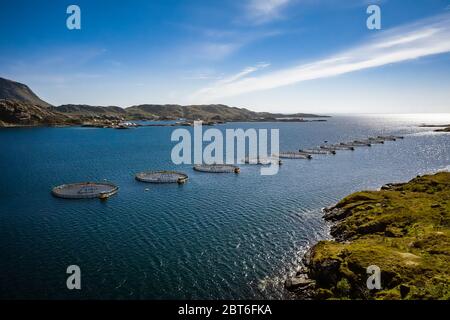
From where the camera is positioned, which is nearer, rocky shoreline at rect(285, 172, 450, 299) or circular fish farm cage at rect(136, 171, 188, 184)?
rocky shoreline at rect(285, 172, 450, 299)

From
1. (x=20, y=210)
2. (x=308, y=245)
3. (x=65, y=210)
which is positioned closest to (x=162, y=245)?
(x=308, y=245)

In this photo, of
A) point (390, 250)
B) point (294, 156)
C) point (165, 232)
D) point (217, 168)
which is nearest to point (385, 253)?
point (390, 250)

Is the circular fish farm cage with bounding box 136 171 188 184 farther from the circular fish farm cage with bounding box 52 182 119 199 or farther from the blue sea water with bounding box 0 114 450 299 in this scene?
the circular fish farm cage with bounding box 52 182 119 199

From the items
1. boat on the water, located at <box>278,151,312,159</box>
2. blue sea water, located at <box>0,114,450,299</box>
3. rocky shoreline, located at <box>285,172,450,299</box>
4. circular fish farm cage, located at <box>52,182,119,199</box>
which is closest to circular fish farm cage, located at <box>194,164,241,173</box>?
blue sea water, located at <box>0,114,450,299</box>

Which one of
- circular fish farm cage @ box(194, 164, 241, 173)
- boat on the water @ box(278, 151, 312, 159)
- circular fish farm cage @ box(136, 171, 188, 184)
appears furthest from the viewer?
boat on the water @ box(278, 151, 312, 159)

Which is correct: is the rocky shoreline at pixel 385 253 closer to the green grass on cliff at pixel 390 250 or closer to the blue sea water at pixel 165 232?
the green grass on cliff at pixel 390 250
